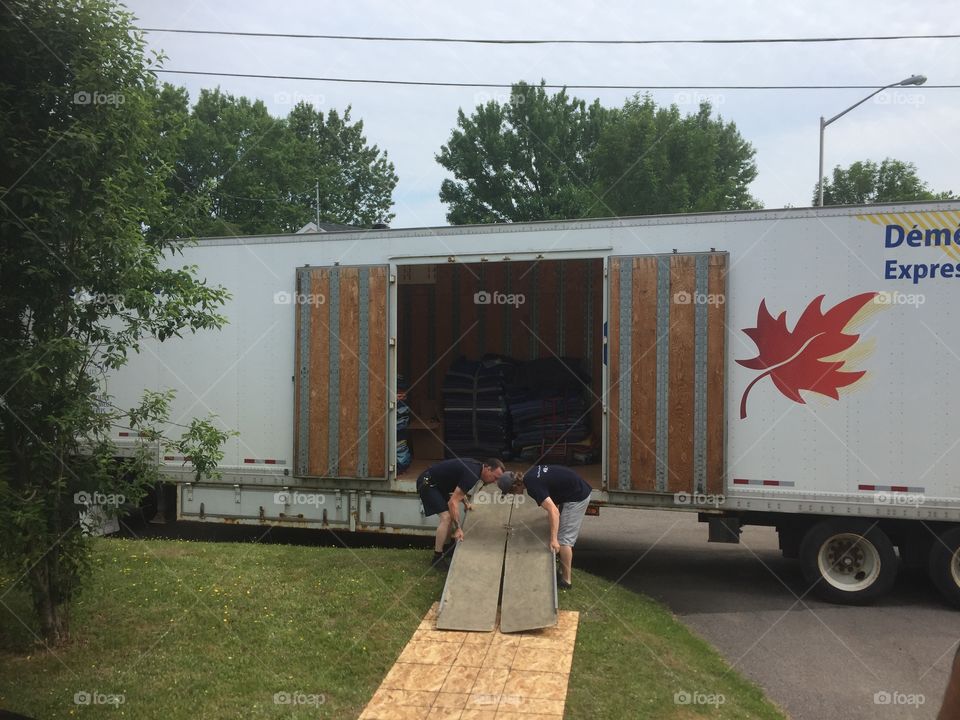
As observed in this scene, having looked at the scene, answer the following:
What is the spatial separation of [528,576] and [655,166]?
105ft

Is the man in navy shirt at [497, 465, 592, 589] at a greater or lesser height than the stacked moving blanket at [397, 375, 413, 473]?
lesser

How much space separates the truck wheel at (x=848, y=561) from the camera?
881 centimetres

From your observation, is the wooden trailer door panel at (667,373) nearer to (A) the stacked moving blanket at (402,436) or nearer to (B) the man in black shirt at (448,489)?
(B) the man in black shirt at (448,489)

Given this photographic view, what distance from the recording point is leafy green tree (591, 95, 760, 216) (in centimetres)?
3712

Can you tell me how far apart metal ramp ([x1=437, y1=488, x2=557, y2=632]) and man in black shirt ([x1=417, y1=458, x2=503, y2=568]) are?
267 mm

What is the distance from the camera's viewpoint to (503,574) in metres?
8.31

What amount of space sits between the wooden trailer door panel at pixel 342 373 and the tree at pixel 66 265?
10.7 ft

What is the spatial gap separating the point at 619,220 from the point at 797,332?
2394mm

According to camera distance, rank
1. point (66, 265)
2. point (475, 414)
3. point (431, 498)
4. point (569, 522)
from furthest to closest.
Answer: point (475, 414), point (431, 498), point (569, 522), point (66, 265)

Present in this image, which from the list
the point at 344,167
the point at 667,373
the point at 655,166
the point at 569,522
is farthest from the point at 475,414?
the point at 344,167

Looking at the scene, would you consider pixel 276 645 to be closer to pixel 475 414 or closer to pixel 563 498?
pixel 563 498

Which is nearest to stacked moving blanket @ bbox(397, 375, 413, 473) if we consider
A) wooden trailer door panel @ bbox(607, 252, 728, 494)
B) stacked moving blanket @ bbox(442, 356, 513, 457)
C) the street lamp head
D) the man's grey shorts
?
stacked moving blanket @ bbox(442, 356, 513, 457)

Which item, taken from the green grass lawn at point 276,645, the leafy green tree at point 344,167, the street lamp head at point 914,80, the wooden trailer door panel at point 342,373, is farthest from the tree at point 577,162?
the green grass lawn at point 276,645

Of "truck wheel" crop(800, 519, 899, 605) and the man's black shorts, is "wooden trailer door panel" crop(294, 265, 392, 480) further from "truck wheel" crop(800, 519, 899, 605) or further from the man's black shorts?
"truck wheel" crop(800, 519, 899, 605)
